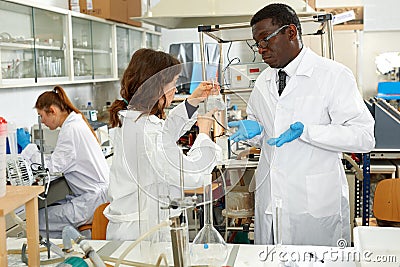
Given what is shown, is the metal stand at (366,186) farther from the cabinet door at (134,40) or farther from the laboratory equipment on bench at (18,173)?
→ the cabinet door at (134,40)

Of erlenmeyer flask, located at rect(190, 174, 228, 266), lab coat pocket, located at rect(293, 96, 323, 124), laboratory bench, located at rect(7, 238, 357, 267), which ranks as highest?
lab coat pocket, located at rect(293, 96, 323, 124)

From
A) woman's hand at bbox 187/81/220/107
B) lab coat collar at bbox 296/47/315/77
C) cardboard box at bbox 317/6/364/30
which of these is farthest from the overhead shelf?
cardboard box at bbox 317/6/364/30

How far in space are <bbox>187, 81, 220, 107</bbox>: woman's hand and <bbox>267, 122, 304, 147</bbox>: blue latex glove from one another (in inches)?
22.2

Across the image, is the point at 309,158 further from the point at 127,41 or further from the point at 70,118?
→ the point at 127,41

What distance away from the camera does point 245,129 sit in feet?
5.38

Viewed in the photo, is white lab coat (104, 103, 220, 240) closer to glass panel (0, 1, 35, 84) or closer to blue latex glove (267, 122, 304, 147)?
blue latex glove (267, 122, 304, 147)

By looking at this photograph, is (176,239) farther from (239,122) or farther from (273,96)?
(273,96)

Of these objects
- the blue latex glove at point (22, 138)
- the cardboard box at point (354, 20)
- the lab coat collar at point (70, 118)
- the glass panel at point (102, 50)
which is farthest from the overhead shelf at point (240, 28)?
the cardboard box at point (354, 20)

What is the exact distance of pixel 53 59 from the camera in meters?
3.37

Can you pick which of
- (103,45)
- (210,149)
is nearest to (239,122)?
(210,149)

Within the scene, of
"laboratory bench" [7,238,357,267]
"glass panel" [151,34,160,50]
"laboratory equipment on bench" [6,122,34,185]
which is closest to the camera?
"laboratory bench" [7,238,357,267]

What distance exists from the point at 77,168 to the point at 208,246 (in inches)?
64.0

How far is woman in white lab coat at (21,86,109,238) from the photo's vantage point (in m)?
2.68

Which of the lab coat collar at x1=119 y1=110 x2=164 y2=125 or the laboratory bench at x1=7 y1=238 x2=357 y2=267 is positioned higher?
the lab coat collar at x1=119 y1=110 x2=164 y2=125
